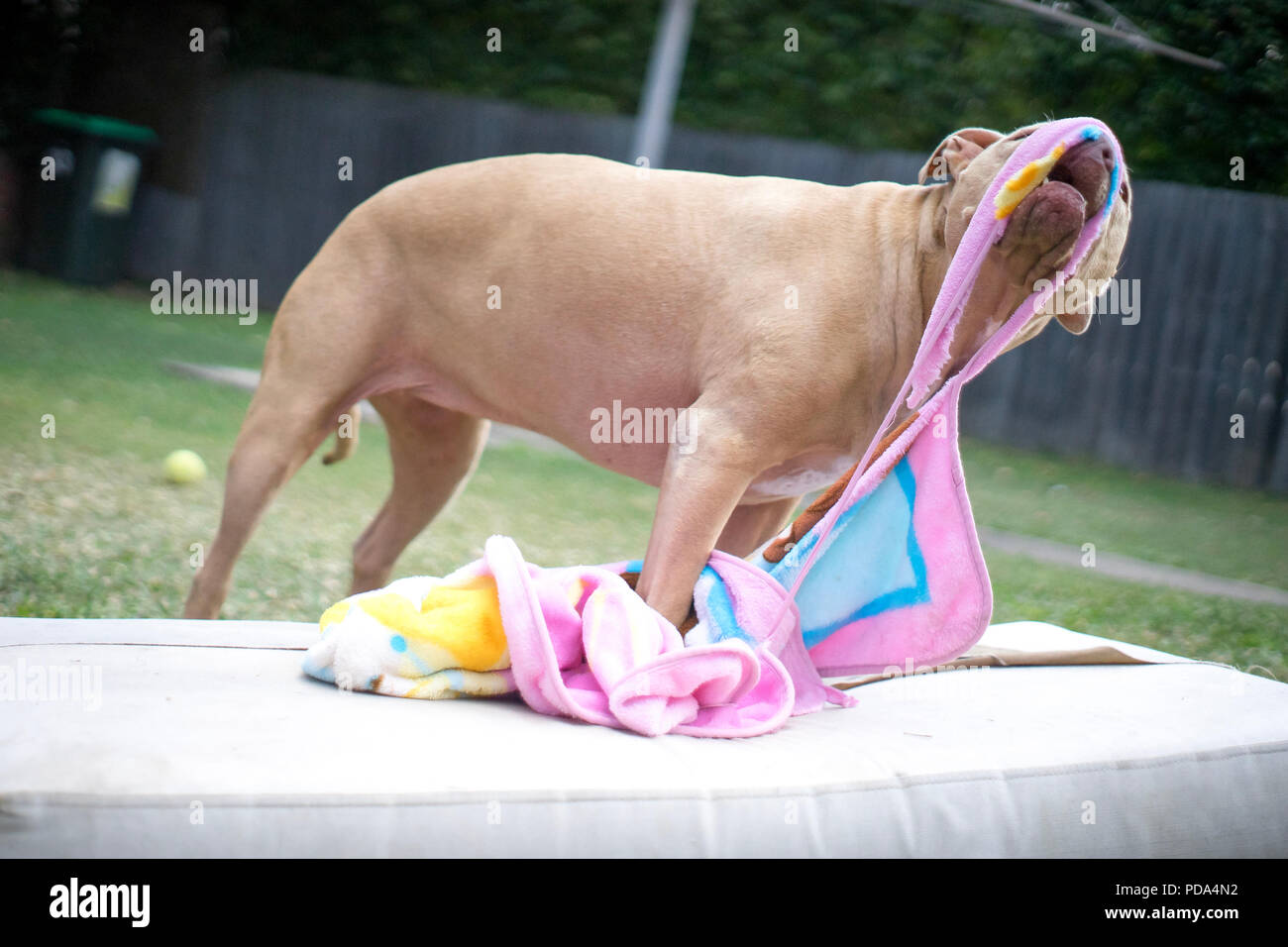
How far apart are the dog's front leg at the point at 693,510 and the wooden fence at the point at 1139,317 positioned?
780 cm

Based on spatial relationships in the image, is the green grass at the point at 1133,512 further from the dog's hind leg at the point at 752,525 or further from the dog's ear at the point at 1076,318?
the dog's ear at the point at 1076,318

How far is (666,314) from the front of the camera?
8.39ft

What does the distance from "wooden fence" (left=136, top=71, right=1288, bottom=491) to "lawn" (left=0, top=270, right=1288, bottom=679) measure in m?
0.54

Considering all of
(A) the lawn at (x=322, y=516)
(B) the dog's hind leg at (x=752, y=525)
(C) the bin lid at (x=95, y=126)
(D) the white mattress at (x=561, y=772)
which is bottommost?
(A) the lawn at (x=322, y=516)

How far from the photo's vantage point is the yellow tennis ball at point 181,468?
530cm

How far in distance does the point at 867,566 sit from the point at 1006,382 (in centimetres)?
862

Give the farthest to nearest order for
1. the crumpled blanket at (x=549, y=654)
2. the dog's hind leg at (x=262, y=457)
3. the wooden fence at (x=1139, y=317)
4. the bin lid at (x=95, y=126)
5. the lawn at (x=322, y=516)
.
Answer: the bin lid at (x=95, y=126) → the wooden fence at (x=1139, y=317) → the lawn at (x=322, y=516) → the dog's hind leg at (x=262, y=457) → the crumpled blanket at (x=549, y=654)

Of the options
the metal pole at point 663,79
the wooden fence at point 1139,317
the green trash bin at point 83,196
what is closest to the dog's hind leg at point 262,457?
the wooden fence at point 1139,317

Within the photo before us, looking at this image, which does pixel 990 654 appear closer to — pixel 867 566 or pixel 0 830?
pixel 867 566

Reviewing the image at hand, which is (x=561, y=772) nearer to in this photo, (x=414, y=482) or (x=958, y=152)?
(x=958, y=152)

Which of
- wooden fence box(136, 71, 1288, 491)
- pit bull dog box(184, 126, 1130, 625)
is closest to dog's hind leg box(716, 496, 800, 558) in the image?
pit bull dog box(184, 126, 1130, 625)

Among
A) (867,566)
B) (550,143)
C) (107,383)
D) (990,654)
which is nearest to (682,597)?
(867,566)

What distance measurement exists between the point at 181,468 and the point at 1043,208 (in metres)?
4.19

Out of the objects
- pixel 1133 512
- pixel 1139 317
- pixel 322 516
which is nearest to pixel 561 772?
pixel 322 516
